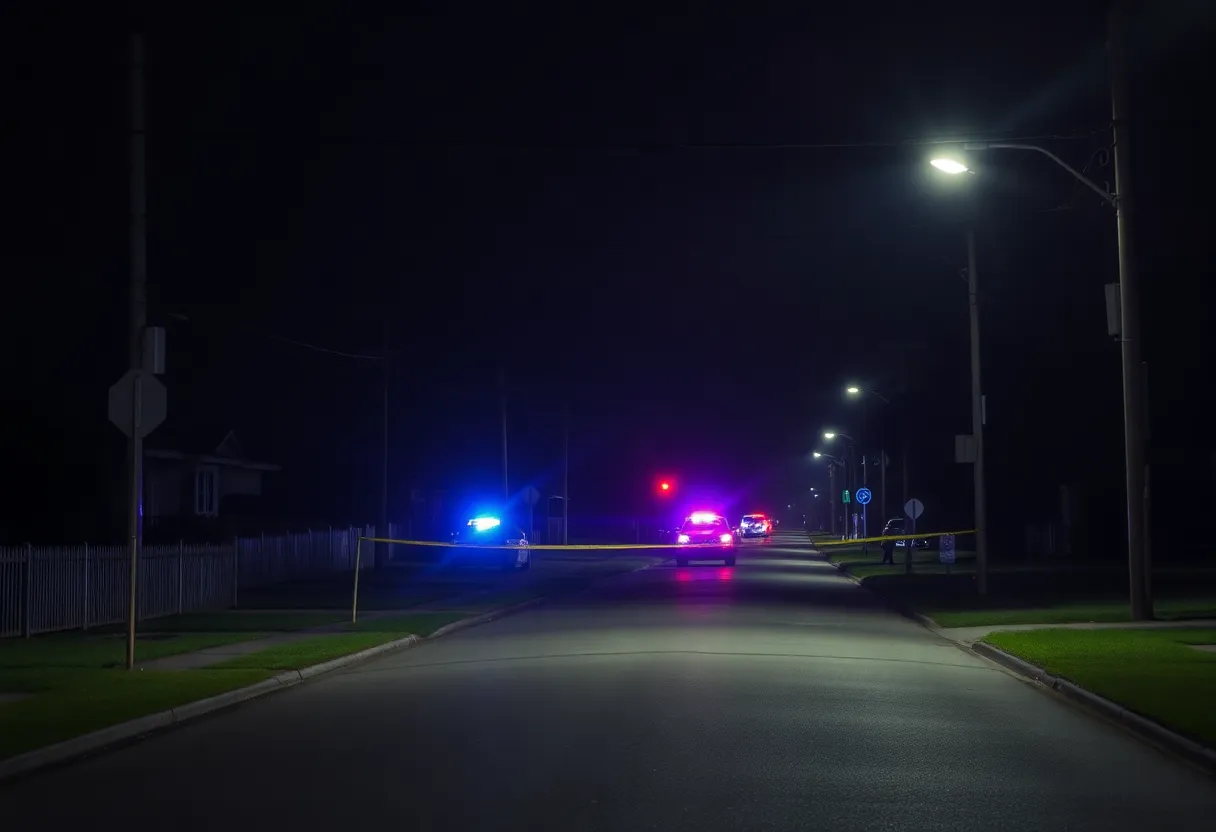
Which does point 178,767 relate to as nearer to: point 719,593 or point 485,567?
point 719,593

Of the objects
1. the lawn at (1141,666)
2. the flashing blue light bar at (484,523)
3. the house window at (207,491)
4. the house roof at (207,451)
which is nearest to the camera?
the lawn at (1141,666)

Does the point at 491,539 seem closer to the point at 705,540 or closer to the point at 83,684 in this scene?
the point at 705,540

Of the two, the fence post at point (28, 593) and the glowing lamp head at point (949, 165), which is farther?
the glowing lamp head at point (949, 165)

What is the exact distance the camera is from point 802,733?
1178 cm

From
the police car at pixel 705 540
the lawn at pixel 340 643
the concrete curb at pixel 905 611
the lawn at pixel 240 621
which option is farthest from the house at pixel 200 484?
the concrete curb at pixel 905 611

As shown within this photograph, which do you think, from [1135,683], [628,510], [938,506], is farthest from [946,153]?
[628,510]

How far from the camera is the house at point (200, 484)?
148 ft

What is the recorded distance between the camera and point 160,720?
12719mm

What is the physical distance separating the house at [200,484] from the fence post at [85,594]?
14440mm

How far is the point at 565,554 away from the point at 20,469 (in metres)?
38.3

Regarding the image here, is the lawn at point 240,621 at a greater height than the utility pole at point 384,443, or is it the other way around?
the utility pole at point 384,443

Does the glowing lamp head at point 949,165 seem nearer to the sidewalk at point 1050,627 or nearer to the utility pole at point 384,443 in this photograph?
the sidewalk at point 1050,627

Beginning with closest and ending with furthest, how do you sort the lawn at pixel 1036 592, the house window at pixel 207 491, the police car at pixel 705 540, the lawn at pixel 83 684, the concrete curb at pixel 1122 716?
the concrete curb at pixel 1122 716 < the lawn at pixel 83 684 < the lawn at pixel 1036 592 < the house window at pixel 207 491 < the police car at pixel 705 540

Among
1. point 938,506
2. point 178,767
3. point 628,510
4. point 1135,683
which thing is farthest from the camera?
point 628,510
